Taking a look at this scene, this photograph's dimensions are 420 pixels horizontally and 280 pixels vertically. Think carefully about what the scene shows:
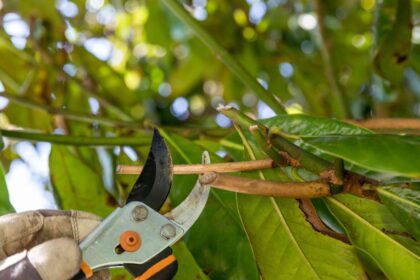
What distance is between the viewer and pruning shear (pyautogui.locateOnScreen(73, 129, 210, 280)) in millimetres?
515

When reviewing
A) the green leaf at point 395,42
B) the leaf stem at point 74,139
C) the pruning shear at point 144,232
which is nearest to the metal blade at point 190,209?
the pruning shear at point 144,232

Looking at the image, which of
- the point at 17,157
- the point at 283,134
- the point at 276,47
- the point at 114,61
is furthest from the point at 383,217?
the point at 114,61

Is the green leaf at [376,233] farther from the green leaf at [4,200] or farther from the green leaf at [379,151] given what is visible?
the green leaf at [4,200]

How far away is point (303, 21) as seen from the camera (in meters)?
1.58

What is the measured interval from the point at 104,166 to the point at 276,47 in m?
0.71

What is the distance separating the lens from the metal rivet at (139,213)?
526mm

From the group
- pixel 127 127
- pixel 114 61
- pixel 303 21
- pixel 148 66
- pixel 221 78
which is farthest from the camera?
pixel 114 61

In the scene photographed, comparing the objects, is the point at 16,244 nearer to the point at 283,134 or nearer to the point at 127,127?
the point at 283,134

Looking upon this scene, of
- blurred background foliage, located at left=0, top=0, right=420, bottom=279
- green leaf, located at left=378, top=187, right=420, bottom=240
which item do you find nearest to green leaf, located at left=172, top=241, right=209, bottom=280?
blurred background foliage, located at left=0, top=0, right=420, bottom=279

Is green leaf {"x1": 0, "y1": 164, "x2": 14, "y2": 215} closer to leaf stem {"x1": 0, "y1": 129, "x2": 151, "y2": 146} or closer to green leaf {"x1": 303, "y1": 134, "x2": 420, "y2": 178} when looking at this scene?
leaf stem {"x1": 0, "y1": 129, "x2": 151, "y2": 146}

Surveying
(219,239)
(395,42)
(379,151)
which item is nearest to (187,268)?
(219,239)

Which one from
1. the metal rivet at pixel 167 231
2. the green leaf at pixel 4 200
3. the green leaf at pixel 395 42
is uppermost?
the green leaf at pixel 395 42

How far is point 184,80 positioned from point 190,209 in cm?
117

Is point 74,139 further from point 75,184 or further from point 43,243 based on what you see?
point 43,243
